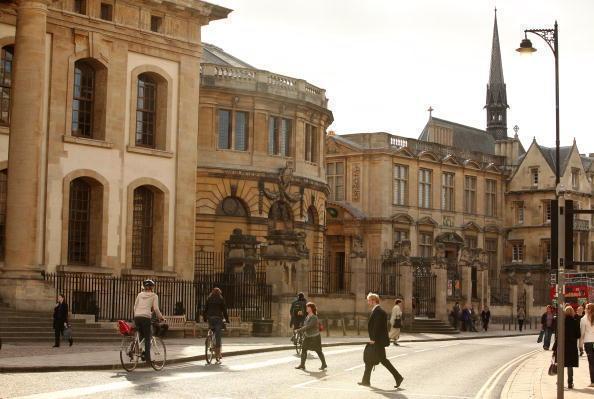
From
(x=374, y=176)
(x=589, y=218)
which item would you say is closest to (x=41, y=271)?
(x=374, y=176)

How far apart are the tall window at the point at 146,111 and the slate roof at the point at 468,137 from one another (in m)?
47.0

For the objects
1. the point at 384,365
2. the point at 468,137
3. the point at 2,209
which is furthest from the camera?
the point at 468,137

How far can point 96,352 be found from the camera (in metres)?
27.1

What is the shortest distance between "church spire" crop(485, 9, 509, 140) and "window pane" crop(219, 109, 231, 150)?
55.7m

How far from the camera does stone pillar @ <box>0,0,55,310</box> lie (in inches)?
1319

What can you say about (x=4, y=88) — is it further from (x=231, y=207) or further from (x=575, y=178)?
(x=575, y=178)

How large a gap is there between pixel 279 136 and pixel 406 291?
35.6 ft

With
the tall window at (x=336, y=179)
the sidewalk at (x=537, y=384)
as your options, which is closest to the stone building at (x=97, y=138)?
the sidewalk at (x=537, y=384)

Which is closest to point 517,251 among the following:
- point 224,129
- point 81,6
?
point 224,129

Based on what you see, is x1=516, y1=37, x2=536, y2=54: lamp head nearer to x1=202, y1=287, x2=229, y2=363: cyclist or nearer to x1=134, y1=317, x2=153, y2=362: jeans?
x1=202, y1=287, x2=229, y2=363: cyclist

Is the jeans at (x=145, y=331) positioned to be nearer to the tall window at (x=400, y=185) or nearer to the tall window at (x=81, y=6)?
the tall window at (x=81, y=6)

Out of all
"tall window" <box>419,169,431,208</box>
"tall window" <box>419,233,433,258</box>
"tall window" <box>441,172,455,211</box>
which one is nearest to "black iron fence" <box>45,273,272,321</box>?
"tall window" <box>419,233,433,258</box>

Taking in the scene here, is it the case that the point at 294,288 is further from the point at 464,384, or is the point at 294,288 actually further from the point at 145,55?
the point at 464,384

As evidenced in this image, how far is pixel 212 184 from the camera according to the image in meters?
53.2
